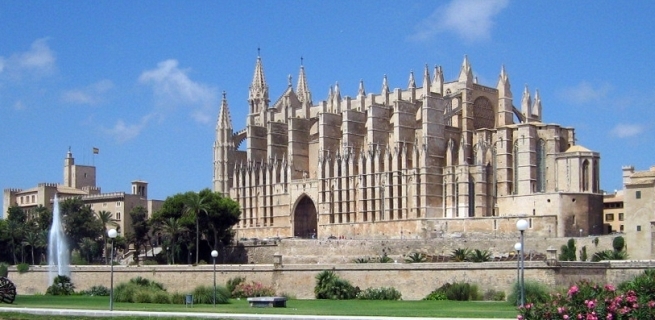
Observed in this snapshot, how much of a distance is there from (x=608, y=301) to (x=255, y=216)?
64.7 m

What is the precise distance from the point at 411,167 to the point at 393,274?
2621cm

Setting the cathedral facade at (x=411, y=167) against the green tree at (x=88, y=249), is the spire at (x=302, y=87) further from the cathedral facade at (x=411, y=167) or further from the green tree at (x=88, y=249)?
the green tree at (x=88, y=249)

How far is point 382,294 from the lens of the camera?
47.8 metres

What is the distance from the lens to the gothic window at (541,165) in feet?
226

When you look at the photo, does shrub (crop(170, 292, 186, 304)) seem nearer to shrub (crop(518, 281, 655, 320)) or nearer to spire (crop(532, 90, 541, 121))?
shrub (crop(518, 281, 655, 320))

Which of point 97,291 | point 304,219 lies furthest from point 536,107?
point 97,291

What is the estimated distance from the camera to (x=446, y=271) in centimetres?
4797

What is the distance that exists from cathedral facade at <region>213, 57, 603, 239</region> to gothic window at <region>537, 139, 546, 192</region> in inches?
2.5

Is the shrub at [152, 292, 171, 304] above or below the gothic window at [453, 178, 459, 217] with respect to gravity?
below

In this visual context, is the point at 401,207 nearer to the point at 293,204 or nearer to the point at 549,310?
the point at 293,204

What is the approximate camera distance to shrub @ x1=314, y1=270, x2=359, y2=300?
1905 inches

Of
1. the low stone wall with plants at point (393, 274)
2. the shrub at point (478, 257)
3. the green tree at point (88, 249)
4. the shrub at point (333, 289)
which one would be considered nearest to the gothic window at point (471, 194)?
the shrub at point (478, 257)

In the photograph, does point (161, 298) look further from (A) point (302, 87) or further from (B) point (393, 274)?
(A) point (302, 87)

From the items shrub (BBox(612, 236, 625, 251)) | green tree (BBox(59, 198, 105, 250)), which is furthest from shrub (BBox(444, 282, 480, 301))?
green tree (BBox(59, 198, 105, 250))
